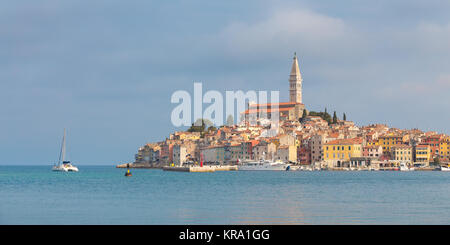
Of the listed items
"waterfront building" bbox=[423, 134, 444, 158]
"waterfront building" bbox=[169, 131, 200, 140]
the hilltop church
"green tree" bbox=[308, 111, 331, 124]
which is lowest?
"waterfront building" bbox=[423, 134, 444, 158]

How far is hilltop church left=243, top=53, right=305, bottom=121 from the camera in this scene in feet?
413

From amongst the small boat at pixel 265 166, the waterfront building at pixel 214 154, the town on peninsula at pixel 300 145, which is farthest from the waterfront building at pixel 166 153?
the small boat at pixel 265 166

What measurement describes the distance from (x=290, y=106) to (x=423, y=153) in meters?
39.1

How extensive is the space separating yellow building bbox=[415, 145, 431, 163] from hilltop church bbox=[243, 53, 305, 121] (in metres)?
35.1

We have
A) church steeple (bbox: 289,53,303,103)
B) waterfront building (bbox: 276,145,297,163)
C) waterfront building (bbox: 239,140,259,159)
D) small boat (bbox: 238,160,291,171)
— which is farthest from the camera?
church steeple (bbox: 289,53,303,103)

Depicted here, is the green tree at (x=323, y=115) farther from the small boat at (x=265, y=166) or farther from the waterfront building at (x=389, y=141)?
the small boat at (x=265, y=166)

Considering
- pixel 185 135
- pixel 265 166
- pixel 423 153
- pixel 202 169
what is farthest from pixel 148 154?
pixel 423 153

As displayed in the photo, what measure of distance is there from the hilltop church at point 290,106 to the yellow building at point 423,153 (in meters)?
35.1

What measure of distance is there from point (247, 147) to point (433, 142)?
28.2m

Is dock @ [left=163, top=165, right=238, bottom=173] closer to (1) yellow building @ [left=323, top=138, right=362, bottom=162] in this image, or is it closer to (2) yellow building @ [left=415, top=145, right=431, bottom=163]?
(1) yellow building @ [left=323, top=138, right=362, bottom=162]

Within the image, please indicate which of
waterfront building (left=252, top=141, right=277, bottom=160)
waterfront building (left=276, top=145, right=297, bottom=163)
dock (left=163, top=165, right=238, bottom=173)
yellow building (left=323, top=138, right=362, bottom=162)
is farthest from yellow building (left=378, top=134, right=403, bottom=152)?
dock (left=163, top=165, right=238, bottom=173)

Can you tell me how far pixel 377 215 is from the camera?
20188 millimetres

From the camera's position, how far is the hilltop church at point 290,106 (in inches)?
4951
